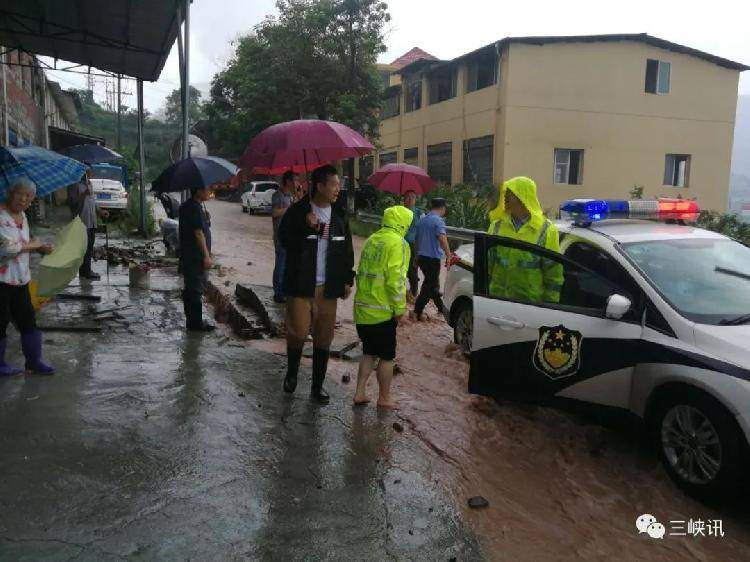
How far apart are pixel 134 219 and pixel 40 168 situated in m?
12.4

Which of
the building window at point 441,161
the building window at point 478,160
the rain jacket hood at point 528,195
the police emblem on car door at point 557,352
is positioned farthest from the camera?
the building window at point 441,161

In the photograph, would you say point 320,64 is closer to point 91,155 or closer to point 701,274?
point 91,155

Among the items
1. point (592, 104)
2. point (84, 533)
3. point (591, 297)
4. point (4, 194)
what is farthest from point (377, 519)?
point (592, 104)

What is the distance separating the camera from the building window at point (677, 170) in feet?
84.9

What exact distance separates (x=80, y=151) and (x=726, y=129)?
81.5 ft

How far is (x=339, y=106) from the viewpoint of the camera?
87.0 feet

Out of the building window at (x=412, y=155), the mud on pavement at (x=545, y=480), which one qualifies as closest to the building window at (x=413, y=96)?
the building window at (x=412, y=155)

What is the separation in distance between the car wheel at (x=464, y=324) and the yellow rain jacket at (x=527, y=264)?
1773 mm

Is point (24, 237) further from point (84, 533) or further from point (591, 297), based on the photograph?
point (591, 297)

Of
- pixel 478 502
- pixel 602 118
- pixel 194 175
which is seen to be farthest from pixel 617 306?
pixel 602 118

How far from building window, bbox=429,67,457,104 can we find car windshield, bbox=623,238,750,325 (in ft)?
77.1

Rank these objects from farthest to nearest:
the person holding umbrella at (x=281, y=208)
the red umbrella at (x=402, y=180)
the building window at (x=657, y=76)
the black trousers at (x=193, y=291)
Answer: the building window at (x=657, y=76), the red umbrella at (x=402, y=180), the person holding umbrella at (x=281, y=208), the black trousers at (x=193, y=291)

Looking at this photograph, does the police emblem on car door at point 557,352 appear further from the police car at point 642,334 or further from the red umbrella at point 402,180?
the red umbrella at point 402,180

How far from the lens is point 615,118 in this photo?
24.5 metres
